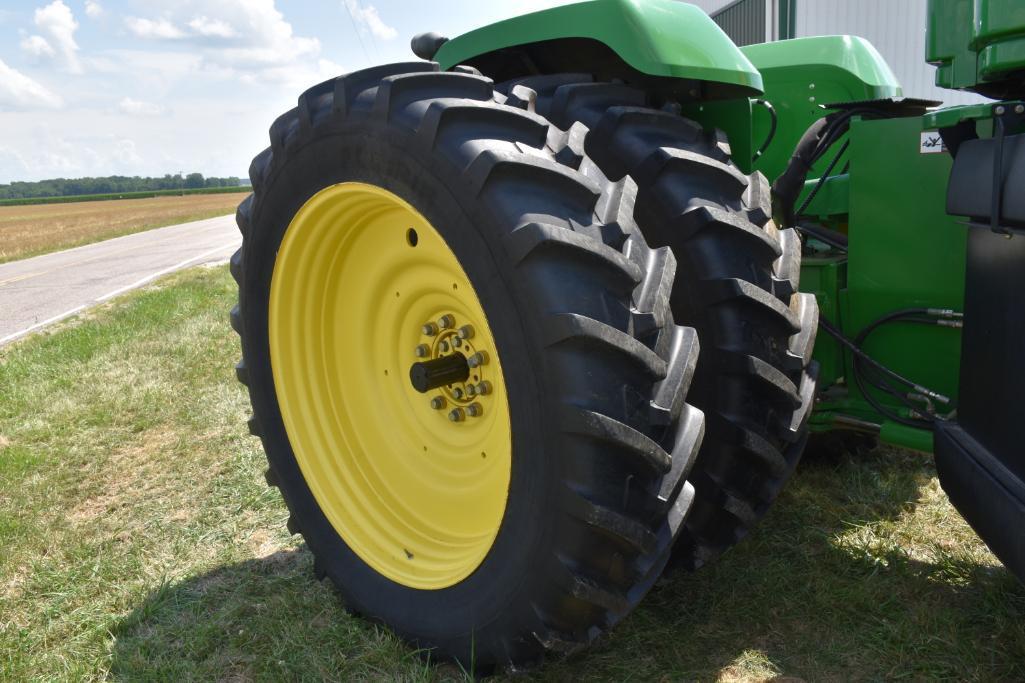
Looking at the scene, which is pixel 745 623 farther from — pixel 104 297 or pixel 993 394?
pixel 104 297

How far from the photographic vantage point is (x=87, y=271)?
12.6 m

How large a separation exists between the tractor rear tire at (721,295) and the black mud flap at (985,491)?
308 mm

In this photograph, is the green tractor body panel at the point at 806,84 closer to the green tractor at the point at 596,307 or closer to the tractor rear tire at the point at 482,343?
the green tractor at the point at 596,307

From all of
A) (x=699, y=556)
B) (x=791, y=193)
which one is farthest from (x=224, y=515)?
(x=791, y=193)

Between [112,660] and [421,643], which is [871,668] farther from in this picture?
[112,660]

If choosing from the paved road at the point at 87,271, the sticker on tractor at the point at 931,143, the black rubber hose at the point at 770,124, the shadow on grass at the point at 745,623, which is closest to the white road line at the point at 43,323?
the paved road at the point at 87,271

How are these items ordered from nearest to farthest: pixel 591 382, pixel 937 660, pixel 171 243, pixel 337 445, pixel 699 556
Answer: pixel 591 382 → pixel 937 660 → pixel 699 556 → pixel 337 445 → pixel 171 243

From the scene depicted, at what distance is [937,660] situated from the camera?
186 centimetres

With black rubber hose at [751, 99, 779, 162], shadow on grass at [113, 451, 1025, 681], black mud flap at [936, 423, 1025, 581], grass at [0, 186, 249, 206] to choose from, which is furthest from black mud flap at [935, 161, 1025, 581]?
grass at [0, 186, 249, 206]

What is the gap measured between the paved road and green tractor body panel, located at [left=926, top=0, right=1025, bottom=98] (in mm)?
7291

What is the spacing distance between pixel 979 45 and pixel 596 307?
841 millimetres

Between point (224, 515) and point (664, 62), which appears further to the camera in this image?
point (224, 515)

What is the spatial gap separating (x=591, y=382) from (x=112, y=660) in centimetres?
149

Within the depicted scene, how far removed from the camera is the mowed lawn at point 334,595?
1926 mm
